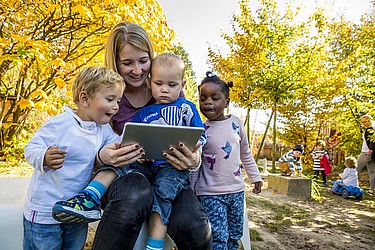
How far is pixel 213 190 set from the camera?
164 cm

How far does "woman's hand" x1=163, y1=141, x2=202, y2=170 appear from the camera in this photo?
4.08ft

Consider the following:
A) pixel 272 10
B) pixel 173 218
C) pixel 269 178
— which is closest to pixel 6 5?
pixel 173 218

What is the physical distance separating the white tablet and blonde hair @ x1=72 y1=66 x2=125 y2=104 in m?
0.26

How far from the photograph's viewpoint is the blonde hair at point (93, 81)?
1.26 m

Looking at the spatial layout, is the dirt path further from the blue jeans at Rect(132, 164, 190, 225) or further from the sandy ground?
the blue jeans at Rect(132, 164, 190, 225)

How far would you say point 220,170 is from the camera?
5.49ft

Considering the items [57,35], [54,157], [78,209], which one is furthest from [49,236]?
[57,35]

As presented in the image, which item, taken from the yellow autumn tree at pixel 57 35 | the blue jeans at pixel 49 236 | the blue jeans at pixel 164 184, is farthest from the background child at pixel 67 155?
the yellow autumn tree at pixel 57 35

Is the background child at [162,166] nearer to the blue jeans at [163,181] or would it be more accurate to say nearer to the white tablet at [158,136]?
the blue jeans at [163,181]

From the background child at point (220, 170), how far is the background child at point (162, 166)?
274mm

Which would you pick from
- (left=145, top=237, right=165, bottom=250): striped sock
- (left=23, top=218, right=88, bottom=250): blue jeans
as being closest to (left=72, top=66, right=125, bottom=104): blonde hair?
(left=23, top=218, right=88, bottom=250): blue jeans

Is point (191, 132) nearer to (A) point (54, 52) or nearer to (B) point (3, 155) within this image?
(A) point (54, 52)

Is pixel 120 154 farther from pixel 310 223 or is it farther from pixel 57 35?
pixel 57 35

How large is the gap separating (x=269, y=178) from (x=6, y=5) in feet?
16.3
